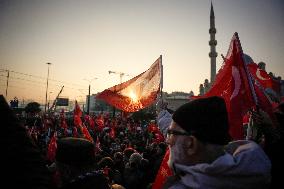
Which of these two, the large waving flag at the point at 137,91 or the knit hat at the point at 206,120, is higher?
the large waving flag at the point at 137,91

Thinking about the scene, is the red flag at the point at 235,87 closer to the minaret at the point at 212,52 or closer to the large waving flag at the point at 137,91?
the large waving flag at the point at 137,91

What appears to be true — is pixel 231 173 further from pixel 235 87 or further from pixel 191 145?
pixel 235 87

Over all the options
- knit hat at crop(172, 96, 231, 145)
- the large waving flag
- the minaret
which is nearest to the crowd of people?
knit hat at crop(172, 96, 231, 145)

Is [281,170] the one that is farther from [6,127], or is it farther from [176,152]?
[6,127]

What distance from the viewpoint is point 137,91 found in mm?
7328

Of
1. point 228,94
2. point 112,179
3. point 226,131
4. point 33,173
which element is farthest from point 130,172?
point 33,173

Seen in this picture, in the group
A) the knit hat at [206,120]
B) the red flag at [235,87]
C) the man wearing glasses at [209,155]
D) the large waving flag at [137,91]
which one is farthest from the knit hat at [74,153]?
the large waving flag at [137,91]

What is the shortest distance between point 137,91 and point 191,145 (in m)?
5.58

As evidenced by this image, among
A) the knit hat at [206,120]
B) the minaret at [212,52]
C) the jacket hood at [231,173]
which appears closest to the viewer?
the jacket hood at [231,173]

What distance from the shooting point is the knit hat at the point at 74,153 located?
2629 mm

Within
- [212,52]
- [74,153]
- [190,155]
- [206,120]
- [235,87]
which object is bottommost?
[74,153]

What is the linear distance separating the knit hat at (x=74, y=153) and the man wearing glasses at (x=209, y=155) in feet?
3.43

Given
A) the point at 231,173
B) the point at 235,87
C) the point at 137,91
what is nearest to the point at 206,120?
the point at 231,173

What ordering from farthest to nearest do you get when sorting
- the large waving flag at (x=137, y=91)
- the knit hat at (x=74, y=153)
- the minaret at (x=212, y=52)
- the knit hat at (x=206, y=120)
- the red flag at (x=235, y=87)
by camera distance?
the minaret at (x=212, y=52) → the large waving flag at (x=137, y=91) → the red flag at (x=235, y=87) → the knit hat at (x=74, y=153) → the knit hat at (x=206, y=120)
